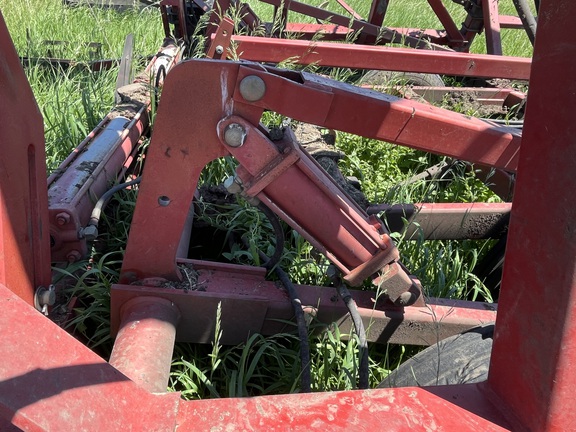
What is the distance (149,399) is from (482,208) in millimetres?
1922

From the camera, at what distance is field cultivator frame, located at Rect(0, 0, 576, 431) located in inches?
34.4

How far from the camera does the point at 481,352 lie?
1.66 m

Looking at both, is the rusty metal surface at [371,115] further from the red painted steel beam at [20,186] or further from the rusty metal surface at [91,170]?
the rusty metal surface at [91,170]

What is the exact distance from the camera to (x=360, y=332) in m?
1.74

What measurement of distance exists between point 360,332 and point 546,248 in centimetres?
93

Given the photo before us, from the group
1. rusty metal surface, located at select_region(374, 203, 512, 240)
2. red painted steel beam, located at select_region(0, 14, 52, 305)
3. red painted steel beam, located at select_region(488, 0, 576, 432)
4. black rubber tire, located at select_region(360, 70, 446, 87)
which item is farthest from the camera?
black rubber tire, located at select_region(360, 70, 446, 87)

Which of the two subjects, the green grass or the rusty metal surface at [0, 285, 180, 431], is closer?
the rusty metal surface at [0, 285, 180, 431]

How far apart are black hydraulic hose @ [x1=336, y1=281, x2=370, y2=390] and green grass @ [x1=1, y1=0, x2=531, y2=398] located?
9 centimetres

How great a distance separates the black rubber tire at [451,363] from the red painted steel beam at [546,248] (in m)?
0.64

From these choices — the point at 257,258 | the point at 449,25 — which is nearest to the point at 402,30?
the point at 449,25

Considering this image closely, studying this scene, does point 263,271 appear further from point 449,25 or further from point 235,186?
point 449,25

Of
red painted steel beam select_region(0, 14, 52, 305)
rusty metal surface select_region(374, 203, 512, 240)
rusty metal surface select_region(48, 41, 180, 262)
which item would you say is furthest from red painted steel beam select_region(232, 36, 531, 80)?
red painted steel beam select_region(0, 14, 52, 305)

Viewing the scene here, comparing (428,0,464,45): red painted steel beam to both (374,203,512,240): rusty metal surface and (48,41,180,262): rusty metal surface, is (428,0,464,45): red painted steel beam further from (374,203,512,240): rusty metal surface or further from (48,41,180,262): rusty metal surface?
(374,203,512,240): rusty metal surface

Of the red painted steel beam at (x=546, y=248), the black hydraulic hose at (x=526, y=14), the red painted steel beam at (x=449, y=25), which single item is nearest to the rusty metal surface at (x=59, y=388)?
the red painted steel beam at (x=546, y=248)
